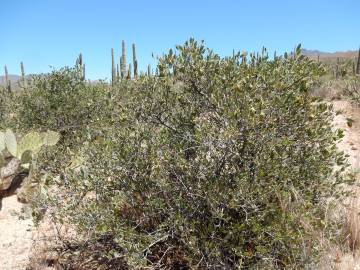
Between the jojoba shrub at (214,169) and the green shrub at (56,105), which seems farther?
the green shrub at (56,105)

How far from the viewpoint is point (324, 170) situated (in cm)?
388

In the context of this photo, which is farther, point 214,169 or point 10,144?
point 10,144

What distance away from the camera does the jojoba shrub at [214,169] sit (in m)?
3.32

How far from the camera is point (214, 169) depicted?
352 centimetres

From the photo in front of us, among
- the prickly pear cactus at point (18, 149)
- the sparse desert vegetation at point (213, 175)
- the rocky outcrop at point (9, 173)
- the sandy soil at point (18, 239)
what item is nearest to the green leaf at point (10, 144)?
the prickly pear cactus at point (18, 149)

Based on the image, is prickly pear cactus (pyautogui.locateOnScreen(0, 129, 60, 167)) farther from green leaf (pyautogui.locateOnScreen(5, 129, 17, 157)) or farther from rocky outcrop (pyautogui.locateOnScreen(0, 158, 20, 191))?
rocky outcrop (pyautogui.locateOnScreen(0, 158, 20, 191))

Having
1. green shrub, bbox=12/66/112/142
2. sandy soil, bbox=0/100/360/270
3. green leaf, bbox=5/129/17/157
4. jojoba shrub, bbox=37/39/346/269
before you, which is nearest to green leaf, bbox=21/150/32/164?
green leaf, bbox=5/129/17/157

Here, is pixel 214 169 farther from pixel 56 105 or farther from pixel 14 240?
pixel 56 105

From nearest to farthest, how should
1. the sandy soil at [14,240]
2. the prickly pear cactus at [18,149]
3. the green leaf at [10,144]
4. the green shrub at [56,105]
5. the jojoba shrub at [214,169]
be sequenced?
the jojoba shrub at [214,169] → the sandy soil at [14,240] → the prickly pear cactus at [18,149] → the green leaf at [10,144] → the green shrub at [56,105]

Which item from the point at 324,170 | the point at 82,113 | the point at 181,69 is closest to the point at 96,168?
the point at 181,69

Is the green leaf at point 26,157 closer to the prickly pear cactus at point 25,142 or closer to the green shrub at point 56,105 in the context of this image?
the prickly pear cactus at point 25,142

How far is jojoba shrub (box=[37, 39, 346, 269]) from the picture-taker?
3.32 metres

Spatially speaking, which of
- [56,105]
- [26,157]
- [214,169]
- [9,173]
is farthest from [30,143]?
[214,169]

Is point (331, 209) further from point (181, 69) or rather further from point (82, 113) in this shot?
point (82, 113)
